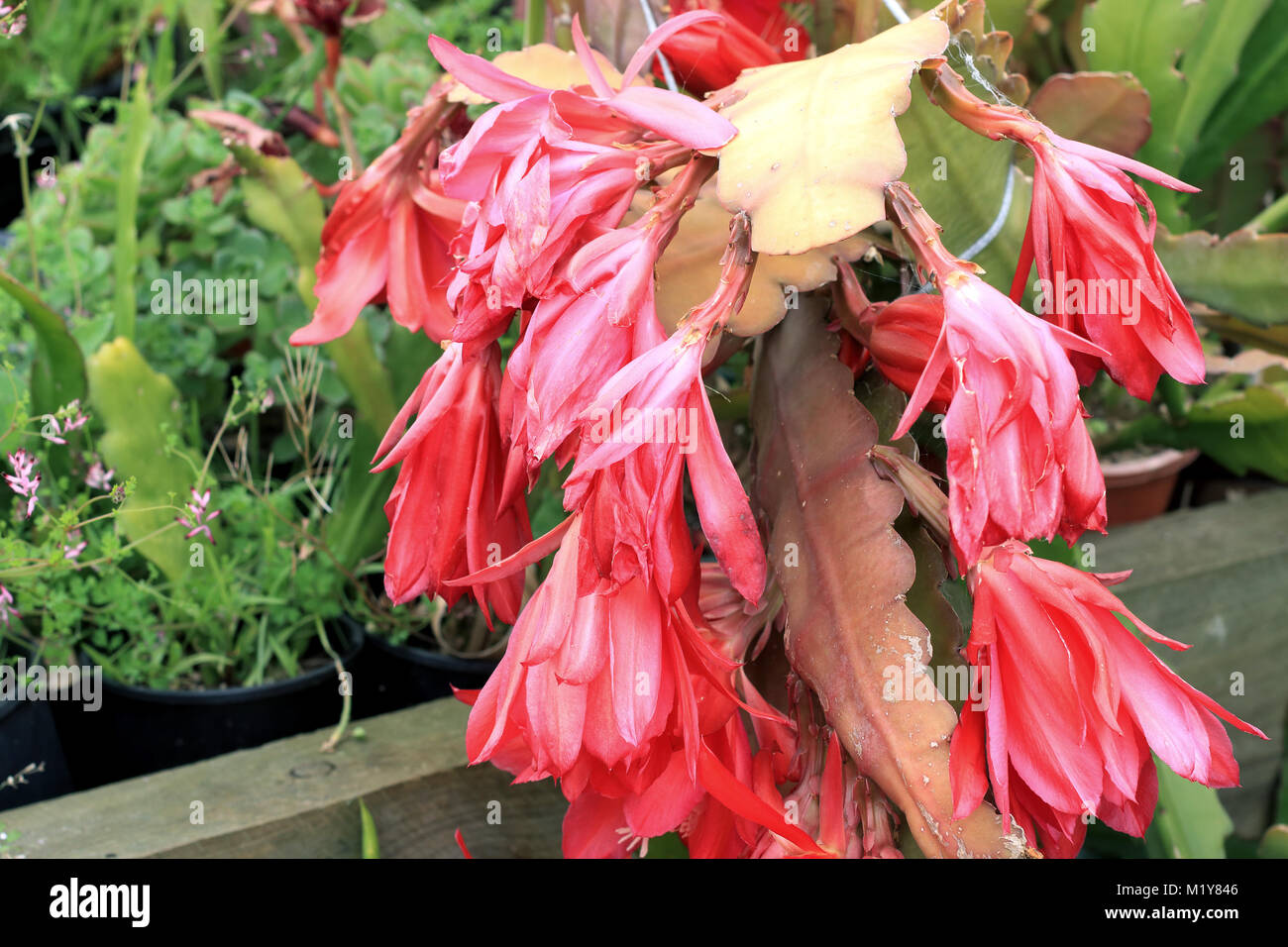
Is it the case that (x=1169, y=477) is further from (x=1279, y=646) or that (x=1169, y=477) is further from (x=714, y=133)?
(x=714, y=133)

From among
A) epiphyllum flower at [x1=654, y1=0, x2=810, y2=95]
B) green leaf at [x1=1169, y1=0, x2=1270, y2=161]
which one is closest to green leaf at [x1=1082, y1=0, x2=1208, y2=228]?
green leaf at [x1=1169, y1=0, x2=1270, y2=161]

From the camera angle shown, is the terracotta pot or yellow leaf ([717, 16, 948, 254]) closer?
yellow leaf ([717, 16, 948, 254])

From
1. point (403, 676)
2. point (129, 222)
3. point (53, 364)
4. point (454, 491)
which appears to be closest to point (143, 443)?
point (53, 364)

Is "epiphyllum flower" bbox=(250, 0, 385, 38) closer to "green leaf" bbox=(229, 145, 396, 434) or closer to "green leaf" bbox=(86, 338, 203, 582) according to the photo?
"green leaf" bbox=(229, 145, 396, 434)

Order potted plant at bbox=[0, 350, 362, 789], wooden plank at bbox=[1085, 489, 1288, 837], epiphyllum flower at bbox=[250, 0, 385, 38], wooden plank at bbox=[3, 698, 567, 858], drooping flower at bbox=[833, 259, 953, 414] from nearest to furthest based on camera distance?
1. drooping flower at bbox=[833, 259, 953, 414]
2. wooden plank at bbox=[3, 698, 567, 858]
3. potted plant at bbox=[0, 350, 362, 789]
4. epiphyllum flower at bbox=[250, 0, 385, 38]
5. wooden plank at bbox=[1085, 489, 1288, 837]

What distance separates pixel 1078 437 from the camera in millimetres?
439

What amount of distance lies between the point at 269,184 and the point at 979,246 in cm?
65

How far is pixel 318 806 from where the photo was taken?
2.75 ft

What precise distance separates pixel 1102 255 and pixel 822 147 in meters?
0.14

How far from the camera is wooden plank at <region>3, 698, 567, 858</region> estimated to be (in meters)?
0.80

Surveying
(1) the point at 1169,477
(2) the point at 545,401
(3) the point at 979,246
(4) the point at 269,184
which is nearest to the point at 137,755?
(4) the point at 269,184

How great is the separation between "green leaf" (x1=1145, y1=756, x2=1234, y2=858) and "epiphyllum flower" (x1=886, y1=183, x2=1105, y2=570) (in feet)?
1.82

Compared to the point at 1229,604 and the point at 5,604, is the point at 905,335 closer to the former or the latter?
the point at 5,604

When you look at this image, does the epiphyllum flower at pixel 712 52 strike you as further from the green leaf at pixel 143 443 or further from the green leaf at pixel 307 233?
the green leaf at pixel 143 443
